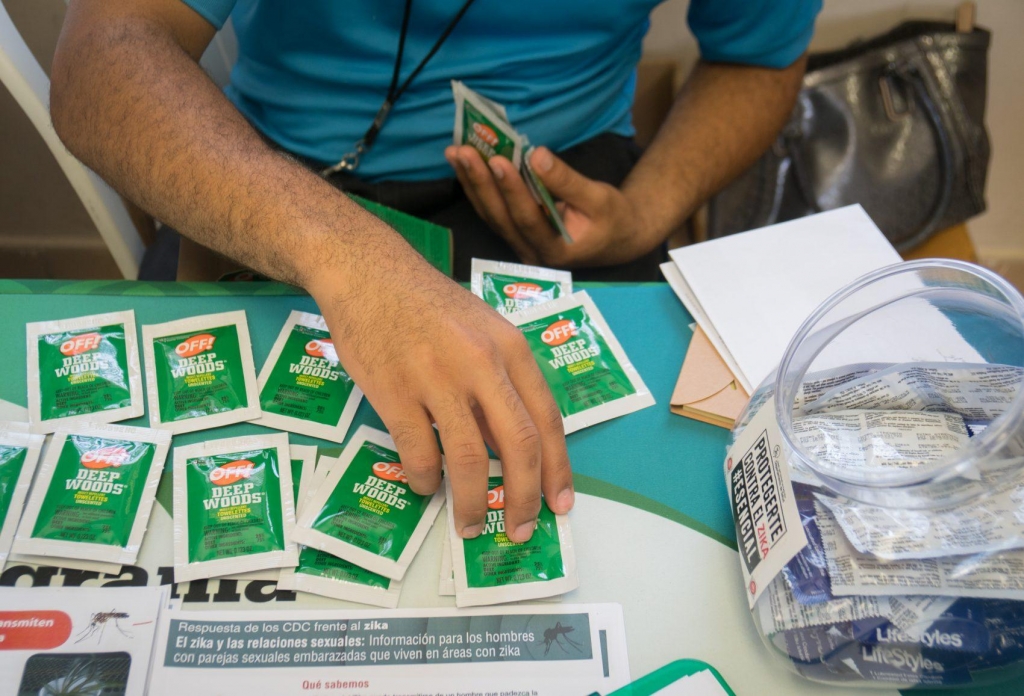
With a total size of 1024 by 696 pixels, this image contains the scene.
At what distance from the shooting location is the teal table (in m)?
0.65

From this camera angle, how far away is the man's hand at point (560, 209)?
0.86m

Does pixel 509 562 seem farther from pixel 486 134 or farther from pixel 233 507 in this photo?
pixel 486 134

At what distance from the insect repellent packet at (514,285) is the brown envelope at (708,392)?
6.1 inches

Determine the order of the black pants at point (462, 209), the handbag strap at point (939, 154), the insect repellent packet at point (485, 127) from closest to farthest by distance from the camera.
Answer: the insect repellent packet at point (485, 127) < the black pants at point (462, 209) < the handbag strap at point (939, 154)

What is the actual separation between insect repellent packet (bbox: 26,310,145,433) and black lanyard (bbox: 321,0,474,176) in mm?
342

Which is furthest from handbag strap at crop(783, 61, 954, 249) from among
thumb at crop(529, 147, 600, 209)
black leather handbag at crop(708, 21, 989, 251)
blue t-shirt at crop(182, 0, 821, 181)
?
thumb at crop(529, 147, 600, 209)

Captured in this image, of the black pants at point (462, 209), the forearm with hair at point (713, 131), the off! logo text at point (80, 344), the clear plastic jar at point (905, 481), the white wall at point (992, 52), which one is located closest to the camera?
the clear plastic jar at point (905, 481)

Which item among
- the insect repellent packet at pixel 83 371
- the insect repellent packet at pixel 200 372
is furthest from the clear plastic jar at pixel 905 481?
the insect repellent packet at pixel 83 371

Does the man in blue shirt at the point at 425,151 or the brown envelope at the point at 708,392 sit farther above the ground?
the man in blue shirt at the point at 425,151

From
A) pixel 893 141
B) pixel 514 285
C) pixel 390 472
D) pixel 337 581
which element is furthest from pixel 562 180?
pixel 893 141

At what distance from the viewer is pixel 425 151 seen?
959 millimetres

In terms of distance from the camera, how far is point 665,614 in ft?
1.94

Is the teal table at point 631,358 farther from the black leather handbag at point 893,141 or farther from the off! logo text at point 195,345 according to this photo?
the black leather handbag at point 893,141

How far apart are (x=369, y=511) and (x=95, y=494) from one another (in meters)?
0.23
